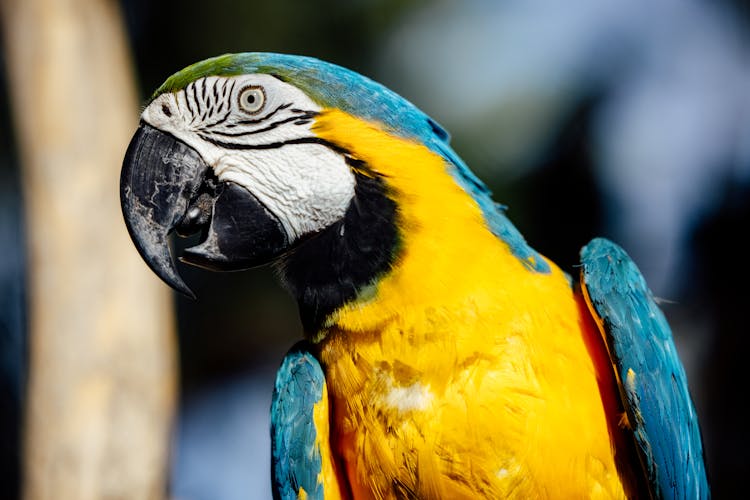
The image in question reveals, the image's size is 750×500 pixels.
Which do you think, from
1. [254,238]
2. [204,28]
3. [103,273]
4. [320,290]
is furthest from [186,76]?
[204,28]

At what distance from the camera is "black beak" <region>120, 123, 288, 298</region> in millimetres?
1707

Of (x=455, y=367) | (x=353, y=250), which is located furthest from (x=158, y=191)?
(x=455, y=367)

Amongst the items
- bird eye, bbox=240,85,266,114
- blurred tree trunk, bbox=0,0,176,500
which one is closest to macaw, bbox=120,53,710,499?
bird eye, bbox=240,85,266,114

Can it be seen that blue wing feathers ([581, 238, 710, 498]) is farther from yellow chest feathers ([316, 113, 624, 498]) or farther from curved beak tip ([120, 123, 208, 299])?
curved beak tip ([120, 123, 208, 299])

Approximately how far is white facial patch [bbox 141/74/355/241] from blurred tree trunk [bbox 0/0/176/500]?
88.4 inches

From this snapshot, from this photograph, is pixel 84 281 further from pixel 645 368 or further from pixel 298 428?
pixel 645 368

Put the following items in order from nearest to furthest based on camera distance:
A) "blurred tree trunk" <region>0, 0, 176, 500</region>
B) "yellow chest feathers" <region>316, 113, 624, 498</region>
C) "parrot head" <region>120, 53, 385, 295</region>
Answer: "yellow chest feathers" <region>316, 113, 624, 498</region>, "parrot head" <region>120, 53, 385, 295</region>, "blurred tree trunk" <region>0, 0, 176, 500</region>

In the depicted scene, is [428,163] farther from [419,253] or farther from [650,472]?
[650,472]

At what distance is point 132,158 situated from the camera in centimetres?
179

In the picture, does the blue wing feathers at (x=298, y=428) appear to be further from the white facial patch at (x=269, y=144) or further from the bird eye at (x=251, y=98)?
the bird eye at (x=251, y=98)

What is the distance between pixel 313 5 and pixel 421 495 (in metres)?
6.27

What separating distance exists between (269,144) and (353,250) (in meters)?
0.31

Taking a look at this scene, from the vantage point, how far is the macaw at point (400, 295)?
1.61 meters

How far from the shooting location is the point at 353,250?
1673 millimetres
